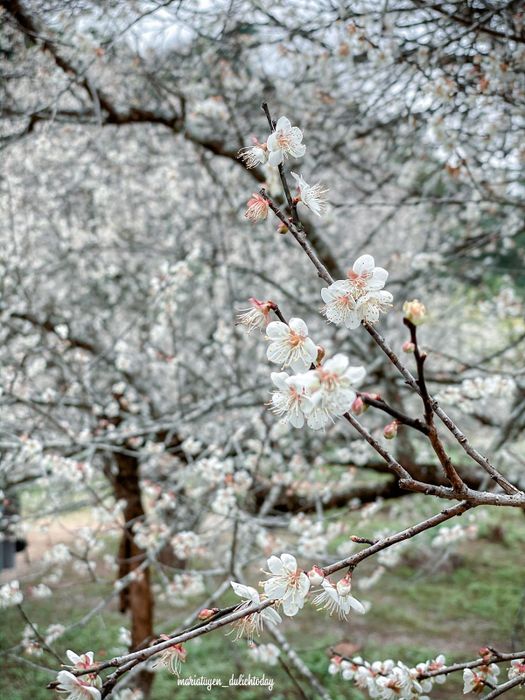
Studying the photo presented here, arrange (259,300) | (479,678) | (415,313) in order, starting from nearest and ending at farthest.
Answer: (415,313), (479,678), (259,300)

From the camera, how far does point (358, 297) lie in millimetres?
965

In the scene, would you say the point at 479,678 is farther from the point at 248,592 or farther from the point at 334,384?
the point at 334,384

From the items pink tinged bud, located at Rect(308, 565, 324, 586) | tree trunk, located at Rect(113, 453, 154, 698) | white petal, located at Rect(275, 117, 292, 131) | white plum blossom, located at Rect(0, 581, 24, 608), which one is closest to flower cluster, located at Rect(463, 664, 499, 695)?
pink tinged bud, located at Rect(308, 565, 324, 586)

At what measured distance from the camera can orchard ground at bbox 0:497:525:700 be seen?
3.64 meters

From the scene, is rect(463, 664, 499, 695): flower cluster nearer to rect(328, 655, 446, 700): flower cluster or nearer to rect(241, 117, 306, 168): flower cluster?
rect(328, 655, 446, 700): flower cluster

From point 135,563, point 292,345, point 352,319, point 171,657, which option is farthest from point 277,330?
point 135,563

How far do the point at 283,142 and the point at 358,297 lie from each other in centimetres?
29

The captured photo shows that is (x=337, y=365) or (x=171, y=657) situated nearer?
(x=337, y=365)

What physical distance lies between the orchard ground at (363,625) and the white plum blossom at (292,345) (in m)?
2.25

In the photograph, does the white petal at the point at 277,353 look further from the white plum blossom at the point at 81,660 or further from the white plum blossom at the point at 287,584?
the white plum blossom at the point at 81,660

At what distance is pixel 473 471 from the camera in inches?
119

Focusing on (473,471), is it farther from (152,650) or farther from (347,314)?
(152,650)

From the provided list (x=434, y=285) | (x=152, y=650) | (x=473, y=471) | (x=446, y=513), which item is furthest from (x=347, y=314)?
(x=434, y=285)

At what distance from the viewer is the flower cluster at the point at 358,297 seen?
95 centimetres
